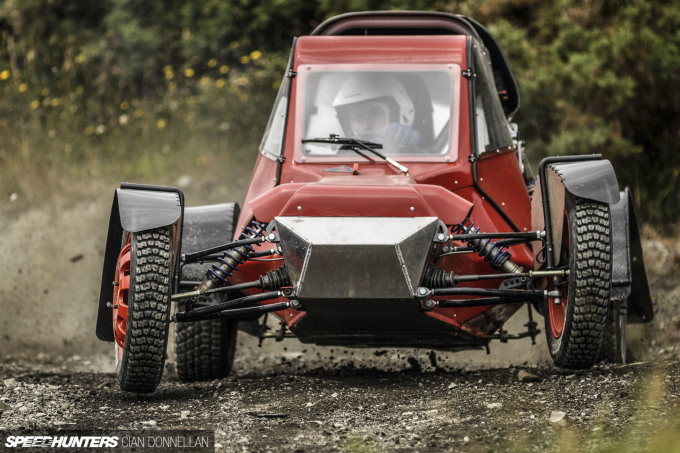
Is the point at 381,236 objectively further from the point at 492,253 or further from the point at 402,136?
the point at 402,136

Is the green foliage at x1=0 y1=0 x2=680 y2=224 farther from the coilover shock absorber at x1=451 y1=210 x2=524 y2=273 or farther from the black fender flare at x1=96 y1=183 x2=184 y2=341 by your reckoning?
the black fender flare at x1=96 y1=183 x2=184 y2=341

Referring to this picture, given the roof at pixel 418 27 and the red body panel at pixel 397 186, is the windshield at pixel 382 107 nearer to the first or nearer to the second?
the red body panel at pixel 397 186

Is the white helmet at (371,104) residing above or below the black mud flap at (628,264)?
above

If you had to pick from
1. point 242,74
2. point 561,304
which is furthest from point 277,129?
point 242,74

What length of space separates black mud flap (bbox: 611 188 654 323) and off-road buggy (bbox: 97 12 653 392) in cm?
1

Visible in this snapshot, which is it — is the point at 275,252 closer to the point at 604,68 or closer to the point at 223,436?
the point at 223,436

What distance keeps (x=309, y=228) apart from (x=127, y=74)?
31.4ft

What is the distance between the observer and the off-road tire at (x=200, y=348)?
7.06 m

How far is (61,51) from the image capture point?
1471 cm

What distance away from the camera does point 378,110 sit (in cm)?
697

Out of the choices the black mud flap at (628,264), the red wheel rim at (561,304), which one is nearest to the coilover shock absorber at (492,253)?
the red wheel rim at (561,304)

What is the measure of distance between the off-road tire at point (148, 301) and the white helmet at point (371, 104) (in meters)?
1.73

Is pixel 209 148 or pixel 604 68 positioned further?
pixel 209 148

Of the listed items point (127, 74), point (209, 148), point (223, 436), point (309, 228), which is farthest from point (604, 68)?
point (223, 436)
